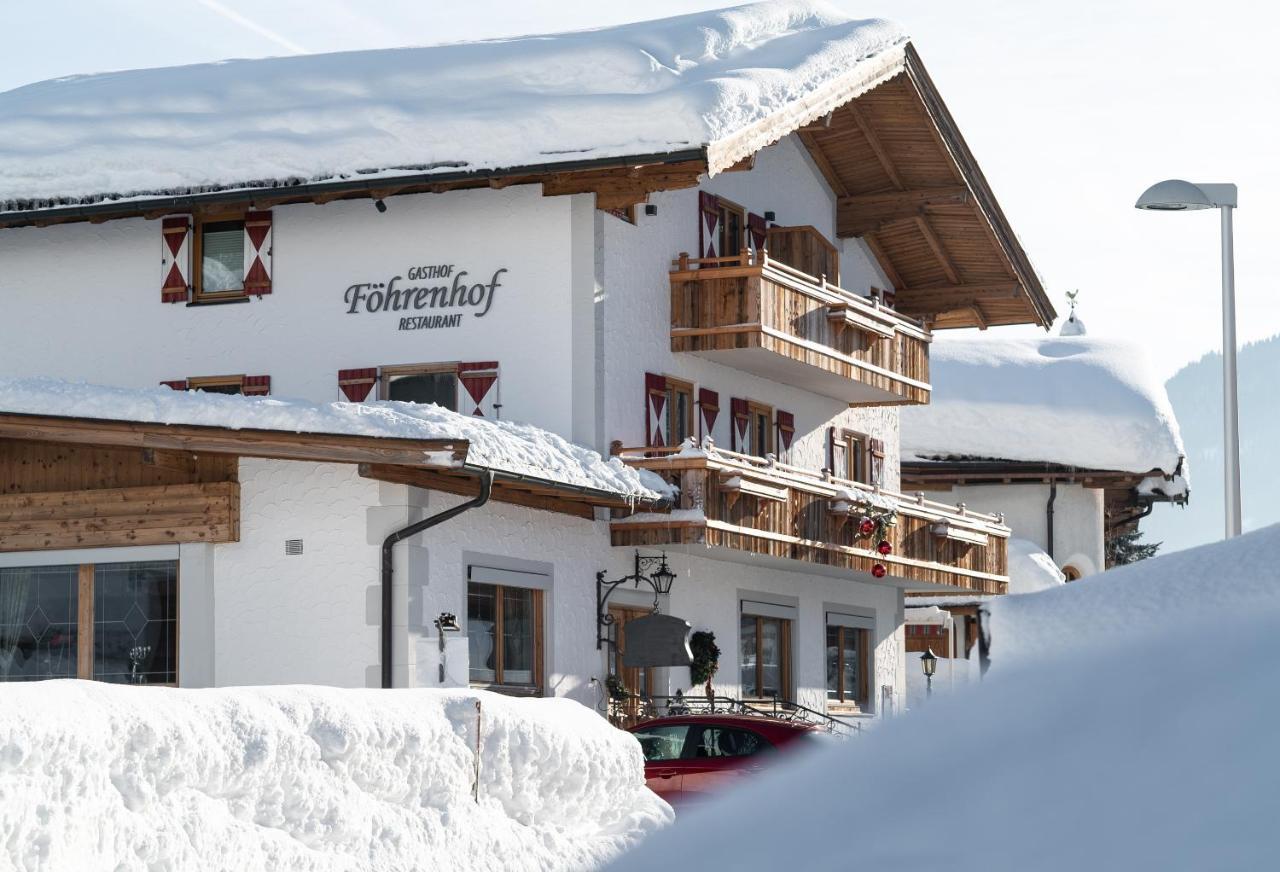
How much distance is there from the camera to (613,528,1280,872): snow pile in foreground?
68.2 inches

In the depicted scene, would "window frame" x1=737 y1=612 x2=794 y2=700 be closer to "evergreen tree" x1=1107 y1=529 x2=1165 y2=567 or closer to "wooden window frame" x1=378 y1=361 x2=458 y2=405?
"wooden window frame" x1=378 y1=361 x2=458 y2=405

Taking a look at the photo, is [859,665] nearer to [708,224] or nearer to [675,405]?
[675,405]

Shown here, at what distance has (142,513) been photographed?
19875 mm

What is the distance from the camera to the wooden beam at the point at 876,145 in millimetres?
29250

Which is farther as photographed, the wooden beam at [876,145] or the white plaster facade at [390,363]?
the wooden beam at [876,145]

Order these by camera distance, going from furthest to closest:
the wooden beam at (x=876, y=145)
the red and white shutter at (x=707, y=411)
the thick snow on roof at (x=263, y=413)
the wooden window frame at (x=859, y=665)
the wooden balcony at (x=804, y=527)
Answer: the wooden window frame at (x=859, y=665)
the wooden beam at (x=876, y=145)
the red and white shutter at (x=707, y=411)
the wooden balcony at (x=804, y=527)
the thick snow on roof at (x=263, y=413)

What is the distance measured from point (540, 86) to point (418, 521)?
778cm

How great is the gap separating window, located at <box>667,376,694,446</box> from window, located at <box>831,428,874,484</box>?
580 centimetres

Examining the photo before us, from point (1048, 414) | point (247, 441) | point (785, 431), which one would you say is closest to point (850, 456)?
point (785, 431)

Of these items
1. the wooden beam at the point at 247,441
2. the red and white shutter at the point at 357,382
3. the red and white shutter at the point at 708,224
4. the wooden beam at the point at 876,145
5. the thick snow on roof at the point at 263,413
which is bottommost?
the wooden beam at the point at 247,441

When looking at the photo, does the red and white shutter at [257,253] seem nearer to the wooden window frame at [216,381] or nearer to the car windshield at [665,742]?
the wooden window frame at [216,381]

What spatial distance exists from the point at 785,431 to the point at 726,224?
3352 mm

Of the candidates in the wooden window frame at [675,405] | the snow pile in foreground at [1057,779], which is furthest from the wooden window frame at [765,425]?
the snow pile in foreground at [1057,779]

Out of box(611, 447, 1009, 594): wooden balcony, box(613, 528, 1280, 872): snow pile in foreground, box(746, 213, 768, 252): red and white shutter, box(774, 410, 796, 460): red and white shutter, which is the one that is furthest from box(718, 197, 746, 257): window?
box(613, 528, 1280, 872): snow pile in foreground
